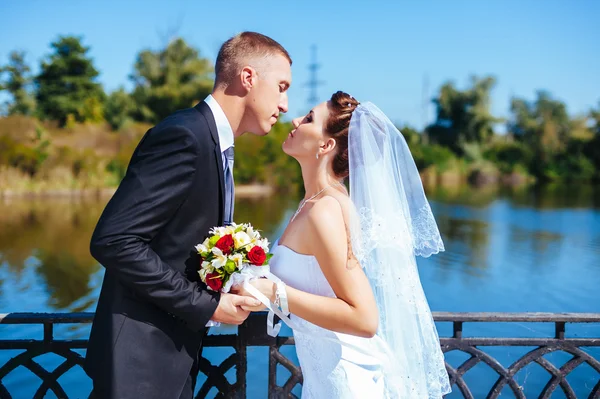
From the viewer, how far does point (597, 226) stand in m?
18.2

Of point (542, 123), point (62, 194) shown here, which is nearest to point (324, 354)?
point (62, 194)

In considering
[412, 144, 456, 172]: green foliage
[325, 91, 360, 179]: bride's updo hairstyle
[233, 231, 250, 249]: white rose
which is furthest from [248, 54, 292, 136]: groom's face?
[412, 144, 456, 172]: green foliage

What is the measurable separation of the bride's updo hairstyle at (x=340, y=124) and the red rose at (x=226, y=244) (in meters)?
0.71

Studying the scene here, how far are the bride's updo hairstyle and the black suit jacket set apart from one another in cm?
61

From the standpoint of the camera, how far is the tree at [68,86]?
36625mm

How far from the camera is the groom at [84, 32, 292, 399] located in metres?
1.64

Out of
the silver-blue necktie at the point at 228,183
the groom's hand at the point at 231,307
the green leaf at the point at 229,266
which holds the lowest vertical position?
the groom's hand at the point at 231,307

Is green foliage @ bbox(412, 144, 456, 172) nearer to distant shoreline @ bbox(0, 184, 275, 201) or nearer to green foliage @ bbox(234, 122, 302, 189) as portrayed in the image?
green foliage @ bbox(234, 122, 302, 189)

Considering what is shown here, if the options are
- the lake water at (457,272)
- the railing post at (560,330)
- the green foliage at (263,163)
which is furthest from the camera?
the green foliage at (263,163)

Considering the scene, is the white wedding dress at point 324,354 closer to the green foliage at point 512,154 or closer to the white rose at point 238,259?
the white rose at point 238,259

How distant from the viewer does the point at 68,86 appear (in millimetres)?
37562

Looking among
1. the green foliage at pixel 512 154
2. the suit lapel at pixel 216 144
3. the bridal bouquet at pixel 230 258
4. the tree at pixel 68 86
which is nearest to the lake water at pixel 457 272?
the bridal bouquet at pixel 230 258

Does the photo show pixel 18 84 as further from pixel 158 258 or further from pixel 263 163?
pixel 158 258

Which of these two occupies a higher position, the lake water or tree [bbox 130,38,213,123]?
tree [bbox 130,38,213,123]
